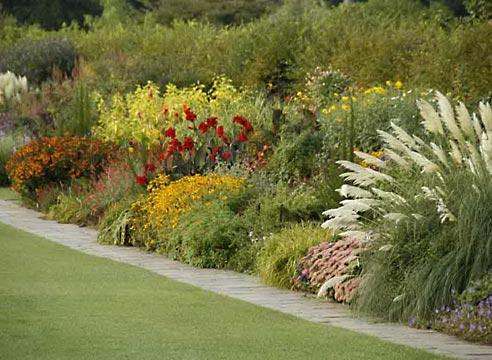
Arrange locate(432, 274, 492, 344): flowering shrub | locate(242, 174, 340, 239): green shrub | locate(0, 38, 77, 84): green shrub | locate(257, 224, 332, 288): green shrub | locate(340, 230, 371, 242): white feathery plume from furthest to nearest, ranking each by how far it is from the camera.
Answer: locate(0, 38, 77, 84): green shrub
locate(242, 174, 340, 239): green shrub
locate(257, 224, 332, 288): green shrub
locate(340, 230, 371, 242): white feathery plume
locate(432, 274, 492, 344): flowering shrub

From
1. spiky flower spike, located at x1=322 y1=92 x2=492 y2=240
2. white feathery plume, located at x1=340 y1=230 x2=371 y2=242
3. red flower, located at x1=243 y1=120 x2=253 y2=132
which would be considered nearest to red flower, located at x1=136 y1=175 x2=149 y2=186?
red flower, located at x1=243 y1=120 x2=253 y2=132

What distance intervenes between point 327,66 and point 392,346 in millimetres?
16462

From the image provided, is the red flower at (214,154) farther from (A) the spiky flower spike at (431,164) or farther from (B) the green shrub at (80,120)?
(B) the green shrub at (80,120)

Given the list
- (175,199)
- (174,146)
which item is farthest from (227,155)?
(175,199)

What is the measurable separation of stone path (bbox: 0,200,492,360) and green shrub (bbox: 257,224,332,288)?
0.16m

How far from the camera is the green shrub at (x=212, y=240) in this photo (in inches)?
588

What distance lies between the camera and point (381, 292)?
37.2ft

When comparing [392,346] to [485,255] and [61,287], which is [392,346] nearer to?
[485,255]

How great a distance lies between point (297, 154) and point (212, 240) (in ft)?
9.38

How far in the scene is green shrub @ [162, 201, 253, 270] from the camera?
14.9 m

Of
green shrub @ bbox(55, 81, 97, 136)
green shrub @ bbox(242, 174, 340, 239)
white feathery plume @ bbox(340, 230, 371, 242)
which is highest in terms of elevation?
green shrub @ bbox(55, 81, 97, 136)

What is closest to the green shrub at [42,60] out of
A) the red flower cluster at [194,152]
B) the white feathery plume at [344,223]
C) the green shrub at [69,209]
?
the green shrub at [69,209]

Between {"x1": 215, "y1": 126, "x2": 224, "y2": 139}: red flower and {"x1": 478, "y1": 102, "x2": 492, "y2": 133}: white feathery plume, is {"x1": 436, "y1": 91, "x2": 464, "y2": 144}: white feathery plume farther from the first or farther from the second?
{"x1": 215, "y1": 126, "x2": 224, "y2": 139}: red flower

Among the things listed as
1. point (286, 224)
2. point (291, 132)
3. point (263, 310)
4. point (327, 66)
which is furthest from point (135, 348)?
point (327, 66)
